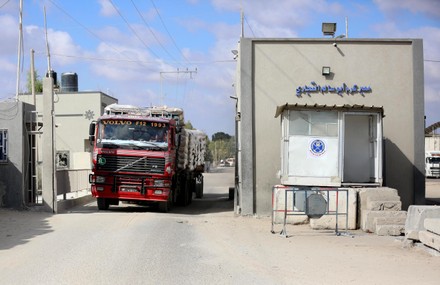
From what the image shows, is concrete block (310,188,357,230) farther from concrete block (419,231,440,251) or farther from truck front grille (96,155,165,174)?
truck front grille (96,155,165,174)

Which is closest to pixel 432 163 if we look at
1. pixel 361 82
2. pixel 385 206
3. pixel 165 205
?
pixel 361 82

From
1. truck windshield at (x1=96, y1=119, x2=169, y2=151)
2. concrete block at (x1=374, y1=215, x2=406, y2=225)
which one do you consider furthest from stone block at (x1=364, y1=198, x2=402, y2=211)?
truck windshield at (x1=96, y1=119, x2=169, y2=151)

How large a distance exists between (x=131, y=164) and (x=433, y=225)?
10699 millimetres

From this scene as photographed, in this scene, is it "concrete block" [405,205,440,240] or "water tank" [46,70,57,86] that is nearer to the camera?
"concrete block" [405,205,440,240]

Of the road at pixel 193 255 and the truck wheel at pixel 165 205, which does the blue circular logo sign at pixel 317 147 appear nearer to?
the road at pixel 193 255

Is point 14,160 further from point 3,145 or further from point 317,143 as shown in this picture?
point 317,143

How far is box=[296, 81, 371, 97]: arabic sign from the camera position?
18.3m

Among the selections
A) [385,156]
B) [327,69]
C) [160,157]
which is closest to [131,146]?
[160,157]

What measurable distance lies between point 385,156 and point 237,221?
552 cm

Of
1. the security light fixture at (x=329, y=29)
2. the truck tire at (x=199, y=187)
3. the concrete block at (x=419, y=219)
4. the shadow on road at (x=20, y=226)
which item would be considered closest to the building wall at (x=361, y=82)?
the security light fixture at (x=329, y=29)

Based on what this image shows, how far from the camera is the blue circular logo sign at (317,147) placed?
1588cm

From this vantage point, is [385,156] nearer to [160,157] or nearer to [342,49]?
[342,49]

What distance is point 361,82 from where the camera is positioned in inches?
722

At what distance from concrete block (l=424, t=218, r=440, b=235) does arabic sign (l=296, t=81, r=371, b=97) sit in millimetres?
8033
